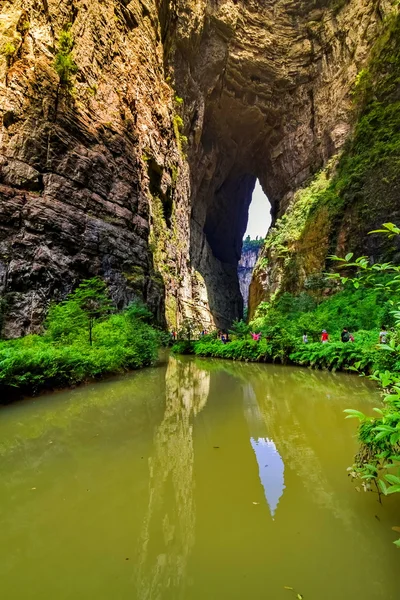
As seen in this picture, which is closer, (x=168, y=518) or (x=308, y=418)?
(x=168, y=518)

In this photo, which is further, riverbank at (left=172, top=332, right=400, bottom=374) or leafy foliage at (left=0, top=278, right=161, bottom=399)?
riverbank at (left=172, top=332, right=400, bottom=374)

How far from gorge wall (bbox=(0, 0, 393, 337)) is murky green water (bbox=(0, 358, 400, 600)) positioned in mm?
8414

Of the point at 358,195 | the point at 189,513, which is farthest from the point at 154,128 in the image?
the point at 189,513

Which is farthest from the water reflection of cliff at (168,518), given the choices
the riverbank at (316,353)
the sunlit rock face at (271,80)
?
the sunlit rock face at (271,80)

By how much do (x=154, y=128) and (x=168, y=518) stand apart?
22017 millimetres

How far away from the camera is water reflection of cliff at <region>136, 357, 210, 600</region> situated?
159 cm

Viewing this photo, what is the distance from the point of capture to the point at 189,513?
2168 mm

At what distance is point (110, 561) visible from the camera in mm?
1709

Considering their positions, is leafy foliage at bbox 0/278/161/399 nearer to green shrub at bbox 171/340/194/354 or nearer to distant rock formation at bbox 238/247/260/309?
green shrub at bbox 171/340/194/354

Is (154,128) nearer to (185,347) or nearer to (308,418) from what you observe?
(185,347)

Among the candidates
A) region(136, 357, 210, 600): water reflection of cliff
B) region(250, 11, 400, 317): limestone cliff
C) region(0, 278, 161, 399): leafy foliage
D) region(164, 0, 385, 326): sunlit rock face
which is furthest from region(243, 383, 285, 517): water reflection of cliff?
region(164, 0, 385, 326): sunlit rock face

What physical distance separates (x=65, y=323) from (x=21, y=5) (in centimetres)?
1368

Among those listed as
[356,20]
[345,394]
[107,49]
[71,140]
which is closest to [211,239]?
[356,20]

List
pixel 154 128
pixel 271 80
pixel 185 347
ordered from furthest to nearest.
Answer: pixel 271 80, pixel 154 128, pixel 185 347
